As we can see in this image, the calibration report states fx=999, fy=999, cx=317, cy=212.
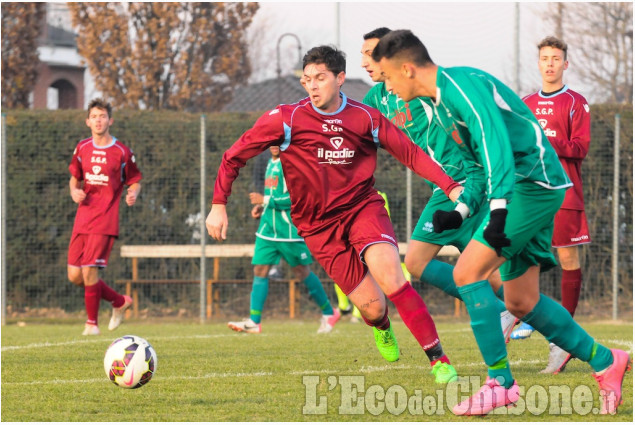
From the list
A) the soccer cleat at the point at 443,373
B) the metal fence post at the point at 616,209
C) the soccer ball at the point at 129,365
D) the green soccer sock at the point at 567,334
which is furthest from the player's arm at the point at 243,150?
the metal fence post at the point at 616,209

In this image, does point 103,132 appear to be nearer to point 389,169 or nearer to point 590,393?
point 389,169

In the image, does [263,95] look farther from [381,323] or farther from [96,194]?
[381,323]

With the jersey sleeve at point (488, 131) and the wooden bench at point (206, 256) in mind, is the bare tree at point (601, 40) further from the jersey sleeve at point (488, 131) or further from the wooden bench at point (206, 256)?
the jersey sleeve at point (488, 131)

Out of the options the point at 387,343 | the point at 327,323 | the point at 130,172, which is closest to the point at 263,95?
the point at 130,172

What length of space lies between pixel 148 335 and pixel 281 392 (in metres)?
4.80

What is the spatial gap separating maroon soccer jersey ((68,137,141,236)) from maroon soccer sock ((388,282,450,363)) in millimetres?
5482

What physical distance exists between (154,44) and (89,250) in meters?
8.65

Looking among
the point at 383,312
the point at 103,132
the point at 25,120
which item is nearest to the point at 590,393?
the point at 383,312

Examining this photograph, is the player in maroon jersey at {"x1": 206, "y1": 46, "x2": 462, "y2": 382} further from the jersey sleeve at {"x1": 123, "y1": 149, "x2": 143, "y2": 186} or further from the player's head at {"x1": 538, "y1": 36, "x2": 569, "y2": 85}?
the jersey sleeve at {"x1": 123, "y1": 149, "x2": 143, "y2": 186}

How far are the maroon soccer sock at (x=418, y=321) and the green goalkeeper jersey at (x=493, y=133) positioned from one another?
3.17ft

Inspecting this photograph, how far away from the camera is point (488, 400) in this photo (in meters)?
4.98

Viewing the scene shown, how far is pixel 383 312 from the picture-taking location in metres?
6.44

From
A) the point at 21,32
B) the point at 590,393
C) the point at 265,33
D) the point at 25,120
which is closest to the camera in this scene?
the point at 590,393

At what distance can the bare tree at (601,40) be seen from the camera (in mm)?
17438
